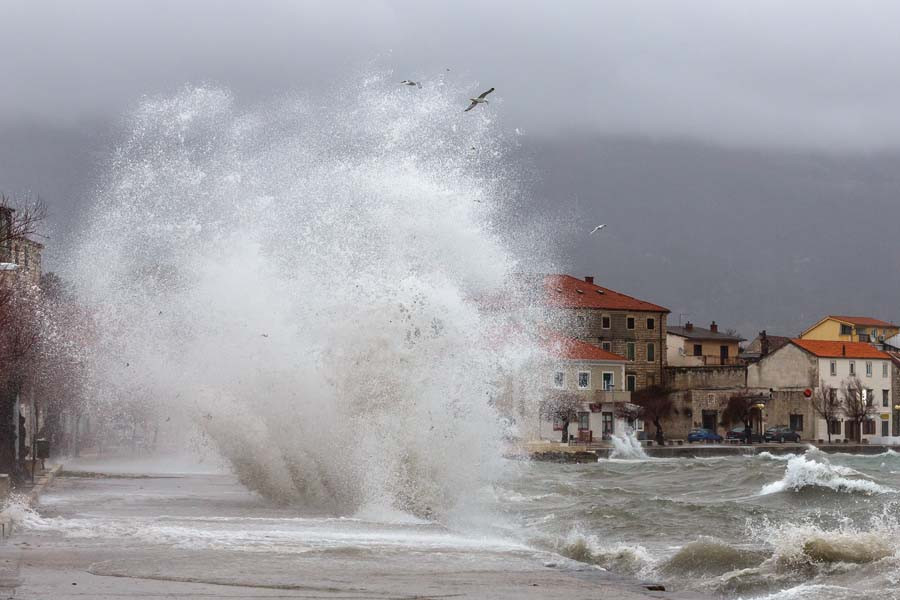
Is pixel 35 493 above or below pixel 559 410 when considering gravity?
below

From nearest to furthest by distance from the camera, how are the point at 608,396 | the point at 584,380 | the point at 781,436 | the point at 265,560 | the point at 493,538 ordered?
the point at 265,560 → the point at 493,538 → the point at 781,436 → the point at 608,396 → the point at 584,380

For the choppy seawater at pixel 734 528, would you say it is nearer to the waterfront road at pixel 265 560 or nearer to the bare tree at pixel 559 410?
the waterfront road at pixel 265 560

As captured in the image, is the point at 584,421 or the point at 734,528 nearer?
the point at 734,528

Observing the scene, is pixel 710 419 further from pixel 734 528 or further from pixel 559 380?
pixel 734 528

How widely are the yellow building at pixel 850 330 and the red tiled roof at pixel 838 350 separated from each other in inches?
764

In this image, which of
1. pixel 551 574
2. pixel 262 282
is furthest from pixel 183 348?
pixel 551 574

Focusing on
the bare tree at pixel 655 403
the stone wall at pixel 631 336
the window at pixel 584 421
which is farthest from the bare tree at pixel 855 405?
the window at pixel 584 421

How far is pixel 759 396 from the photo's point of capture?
102 metres

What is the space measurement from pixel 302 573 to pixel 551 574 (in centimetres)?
307

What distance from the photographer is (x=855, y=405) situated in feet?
329

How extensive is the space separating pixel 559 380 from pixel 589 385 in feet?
7.75

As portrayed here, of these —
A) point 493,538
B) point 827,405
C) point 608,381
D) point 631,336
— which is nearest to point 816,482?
point 493,538

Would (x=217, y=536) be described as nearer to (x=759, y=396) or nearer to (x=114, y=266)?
(x=114, y=266)

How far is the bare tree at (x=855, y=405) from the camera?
100m
